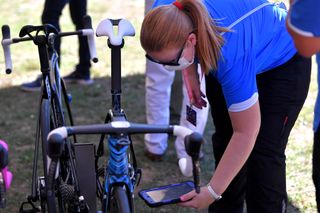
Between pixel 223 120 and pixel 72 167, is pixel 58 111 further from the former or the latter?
pixel 223 120

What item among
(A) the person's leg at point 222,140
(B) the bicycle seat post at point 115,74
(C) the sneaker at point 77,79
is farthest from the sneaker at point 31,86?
(B) the bicycle seat post at point 115,74

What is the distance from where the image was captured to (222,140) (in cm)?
277

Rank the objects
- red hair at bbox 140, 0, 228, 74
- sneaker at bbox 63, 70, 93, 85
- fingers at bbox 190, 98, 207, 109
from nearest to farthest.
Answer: red hair at bbox 140, 0, 228, 74 → fingers at bbox 190, 98, 207, 109 → sneaker at bbox 63, 70, 93, 85

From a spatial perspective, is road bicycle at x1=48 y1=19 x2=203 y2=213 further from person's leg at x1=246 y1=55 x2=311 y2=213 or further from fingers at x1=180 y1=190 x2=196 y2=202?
person's leg at x1=246 y1=55 x2=311 y2=213

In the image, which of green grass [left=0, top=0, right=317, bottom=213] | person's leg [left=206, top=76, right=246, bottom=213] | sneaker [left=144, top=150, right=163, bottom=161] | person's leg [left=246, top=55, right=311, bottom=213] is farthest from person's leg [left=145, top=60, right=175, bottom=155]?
person's leg [left=246, top=55, right=311, bottom=213]

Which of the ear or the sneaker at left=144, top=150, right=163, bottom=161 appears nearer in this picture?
the ear

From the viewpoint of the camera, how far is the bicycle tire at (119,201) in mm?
2023

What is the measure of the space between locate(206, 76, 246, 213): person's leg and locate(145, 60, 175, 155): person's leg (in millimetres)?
1029

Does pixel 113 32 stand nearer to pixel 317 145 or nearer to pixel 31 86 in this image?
pixel 317 145

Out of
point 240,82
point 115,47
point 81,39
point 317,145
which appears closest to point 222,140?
point 317,145

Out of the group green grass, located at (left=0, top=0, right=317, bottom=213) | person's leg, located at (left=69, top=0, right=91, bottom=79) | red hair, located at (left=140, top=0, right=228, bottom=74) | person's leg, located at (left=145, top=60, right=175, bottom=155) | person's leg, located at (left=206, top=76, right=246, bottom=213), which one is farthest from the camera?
person's leg, located at (left=69, top=0, right=91, bottom=79)

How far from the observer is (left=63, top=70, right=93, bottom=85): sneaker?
527 cm

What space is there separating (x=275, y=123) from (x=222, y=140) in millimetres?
377

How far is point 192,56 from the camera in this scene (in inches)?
81.9
